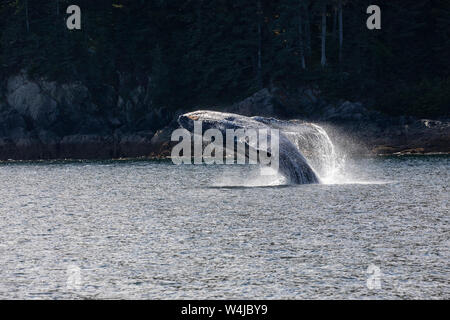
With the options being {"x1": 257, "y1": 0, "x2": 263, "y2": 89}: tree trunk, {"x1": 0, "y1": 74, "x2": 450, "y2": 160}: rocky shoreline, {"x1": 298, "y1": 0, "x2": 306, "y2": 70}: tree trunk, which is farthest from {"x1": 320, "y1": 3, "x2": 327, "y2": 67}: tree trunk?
{"x1": 257, "y1": 0, "x2": 263, "y2": 89}: tree trunk

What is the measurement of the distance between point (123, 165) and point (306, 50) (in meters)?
31.9

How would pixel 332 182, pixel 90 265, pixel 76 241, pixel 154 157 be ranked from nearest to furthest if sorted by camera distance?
pixel 90 265
pixel 76 241
pixel 332 182
pixel 154 157

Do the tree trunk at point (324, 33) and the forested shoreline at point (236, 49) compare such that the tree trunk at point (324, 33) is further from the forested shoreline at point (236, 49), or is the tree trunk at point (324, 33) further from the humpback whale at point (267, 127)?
the humpback whale at point (267, 127)

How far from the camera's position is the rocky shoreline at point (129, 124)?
72.9m

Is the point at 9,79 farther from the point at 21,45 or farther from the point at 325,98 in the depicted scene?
the point at 325,98

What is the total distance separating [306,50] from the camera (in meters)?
86.6

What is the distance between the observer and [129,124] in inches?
3410

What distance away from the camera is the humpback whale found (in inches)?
1362

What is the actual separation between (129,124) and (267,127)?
175ft

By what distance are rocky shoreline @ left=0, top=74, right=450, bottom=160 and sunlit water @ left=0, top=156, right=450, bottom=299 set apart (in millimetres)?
28824

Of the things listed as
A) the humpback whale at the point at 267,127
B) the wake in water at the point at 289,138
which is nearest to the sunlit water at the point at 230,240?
the wake in water at the point at 289,138

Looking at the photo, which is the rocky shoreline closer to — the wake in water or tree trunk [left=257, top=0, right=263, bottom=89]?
tree trunk [left=257, top=0, right=263, bottom=89]

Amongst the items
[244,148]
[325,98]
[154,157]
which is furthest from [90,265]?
[325,98]

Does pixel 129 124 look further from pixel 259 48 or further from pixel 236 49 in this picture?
pixel 259 48
